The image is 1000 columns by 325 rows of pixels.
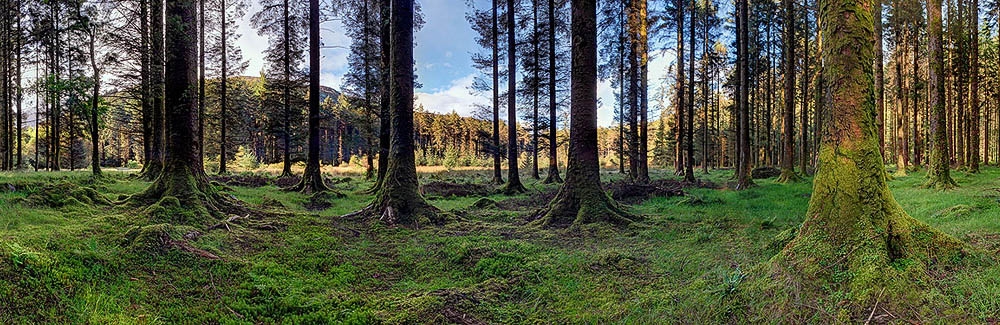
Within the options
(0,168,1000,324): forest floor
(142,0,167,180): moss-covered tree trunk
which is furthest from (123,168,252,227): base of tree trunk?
(142,0,167,180): moss-covered tree trunk

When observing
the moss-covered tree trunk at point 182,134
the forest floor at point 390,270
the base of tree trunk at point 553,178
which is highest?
the moss-covered tree trunk at point 182,134

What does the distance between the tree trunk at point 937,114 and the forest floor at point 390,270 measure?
4.62 meters

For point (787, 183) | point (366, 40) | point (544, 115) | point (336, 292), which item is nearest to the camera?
point (336, 292)

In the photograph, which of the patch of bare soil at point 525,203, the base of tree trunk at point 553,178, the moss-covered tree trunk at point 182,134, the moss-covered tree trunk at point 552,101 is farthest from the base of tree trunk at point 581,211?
the moss-covered tree trunk at point 552,101

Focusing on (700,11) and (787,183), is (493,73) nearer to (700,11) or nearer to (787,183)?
(700,11)

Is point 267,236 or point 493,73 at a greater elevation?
point 493,73

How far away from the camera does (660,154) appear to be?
53.6 metres

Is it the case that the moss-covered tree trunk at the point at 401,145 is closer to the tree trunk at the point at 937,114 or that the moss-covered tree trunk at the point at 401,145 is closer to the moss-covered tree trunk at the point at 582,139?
the moss-covered tree trunk at the point at 582,139

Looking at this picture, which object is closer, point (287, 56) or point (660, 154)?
point (287, 56)

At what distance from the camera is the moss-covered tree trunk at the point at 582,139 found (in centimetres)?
794

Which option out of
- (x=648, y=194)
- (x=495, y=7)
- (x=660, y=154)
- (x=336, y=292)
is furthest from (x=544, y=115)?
(x=660, y=154)

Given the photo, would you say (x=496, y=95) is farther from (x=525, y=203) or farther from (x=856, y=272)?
(x=856, y=272)

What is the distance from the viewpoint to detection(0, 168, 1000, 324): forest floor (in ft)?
11.1

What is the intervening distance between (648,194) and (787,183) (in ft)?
25.2
